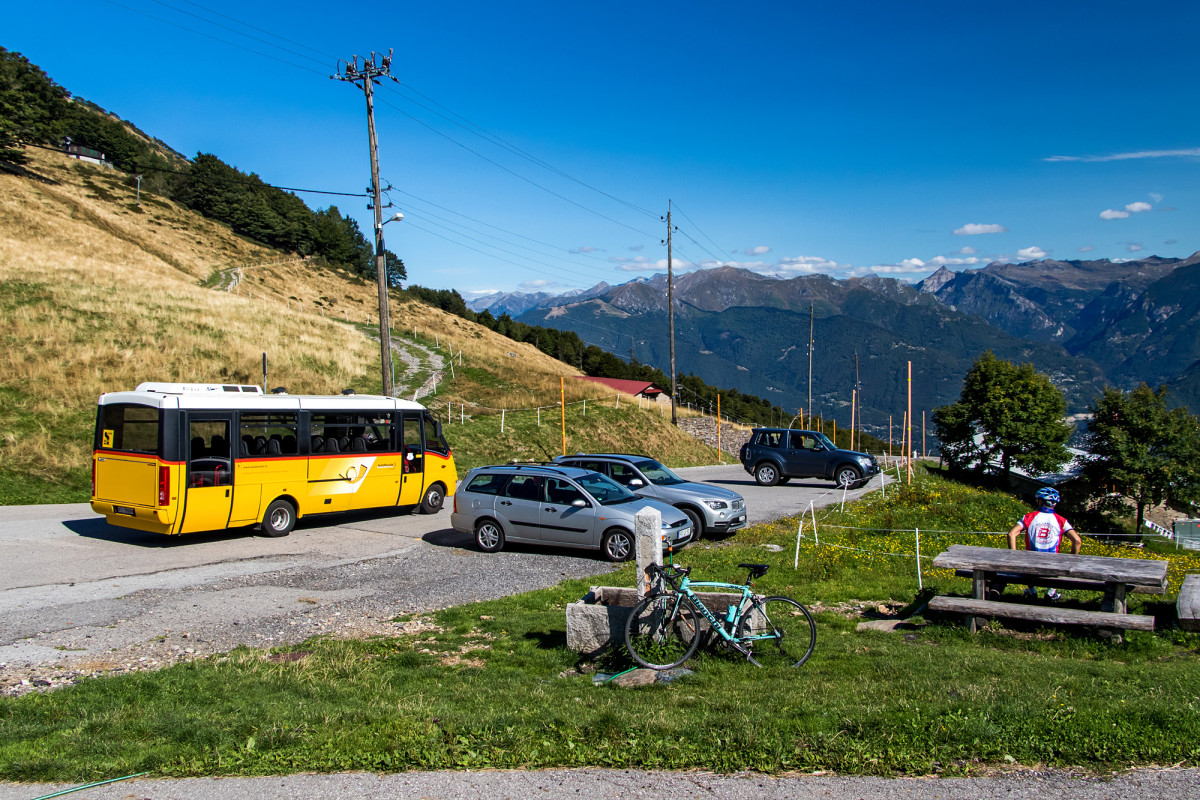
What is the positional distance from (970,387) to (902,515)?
204ft

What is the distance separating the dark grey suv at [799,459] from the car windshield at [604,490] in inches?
584

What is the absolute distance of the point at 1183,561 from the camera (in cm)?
1402

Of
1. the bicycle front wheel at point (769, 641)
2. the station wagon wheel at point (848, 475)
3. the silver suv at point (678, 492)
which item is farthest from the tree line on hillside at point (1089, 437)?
the bicycle front wheel at point (769, 641)

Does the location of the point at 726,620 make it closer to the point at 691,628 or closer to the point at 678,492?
the point at 691,628

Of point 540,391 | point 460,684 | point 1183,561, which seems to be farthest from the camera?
point 540,391

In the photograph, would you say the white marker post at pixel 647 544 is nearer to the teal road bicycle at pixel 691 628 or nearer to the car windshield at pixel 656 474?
the teal road bicycle at pixel 691 628

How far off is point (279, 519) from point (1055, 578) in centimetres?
1289

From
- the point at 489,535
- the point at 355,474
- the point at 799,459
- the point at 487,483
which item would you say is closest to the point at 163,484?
the point at 355,474

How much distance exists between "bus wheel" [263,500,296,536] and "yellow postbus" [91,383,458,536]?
0.02m

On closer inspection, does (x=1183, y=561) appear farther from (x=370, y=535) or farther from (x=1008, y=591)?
(x=370, y=535)

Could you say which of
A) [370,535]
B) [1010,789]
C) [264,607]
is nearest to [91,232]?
[370,535]

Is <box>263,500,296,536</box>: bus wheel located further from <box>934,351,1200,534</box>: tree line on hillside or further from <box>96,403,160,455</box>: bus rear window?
<box>934,351,1200,534</box>: tree line on hillside

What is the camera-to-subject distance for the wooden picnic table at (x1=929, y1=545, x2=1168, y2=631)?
742 cm

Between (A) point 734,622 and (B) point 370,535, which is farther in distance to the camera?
(B) point 370,535
